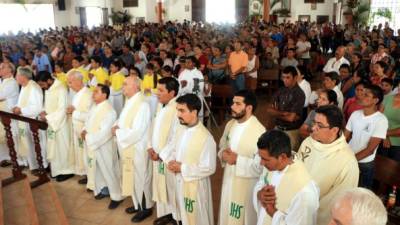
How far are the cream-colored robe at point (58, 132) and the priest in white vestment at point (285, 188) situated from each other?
3.29 m

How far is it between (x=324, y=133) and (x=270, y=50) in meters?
7.17

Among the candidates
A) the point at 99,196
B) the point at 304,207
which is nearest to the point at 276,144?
the point at 304,207

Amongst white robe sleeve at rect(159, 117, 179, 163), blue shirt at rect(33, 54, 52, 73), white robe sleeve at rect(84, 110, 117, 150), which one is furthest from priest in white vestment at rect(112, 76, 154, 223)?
blue shirt at rect(33, 54, 52, 73)

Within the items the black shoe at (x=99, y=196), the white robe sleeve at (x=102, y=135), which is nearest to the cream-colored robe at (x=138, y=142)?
the white robe sleeve at (x=102, y=135)

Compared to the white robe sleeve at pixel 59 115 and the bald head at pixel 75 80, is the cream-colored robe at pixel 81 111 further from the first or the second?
the white robe sleeve at pixel 59 115

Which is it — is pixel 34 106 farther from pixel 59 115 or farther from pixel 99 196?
pixel 99 196

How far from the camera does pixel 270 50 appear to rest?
372 inches

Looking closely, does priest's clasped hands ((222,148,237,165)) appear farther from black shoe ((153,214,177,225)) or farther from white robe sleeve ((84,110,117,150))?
white robe sleeve ((84,110,117,150))

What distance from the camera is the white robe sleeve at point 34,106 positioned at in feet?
16.4

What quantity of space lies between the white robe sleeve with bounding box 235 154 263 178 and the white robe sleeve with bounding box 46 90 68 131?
2754mm

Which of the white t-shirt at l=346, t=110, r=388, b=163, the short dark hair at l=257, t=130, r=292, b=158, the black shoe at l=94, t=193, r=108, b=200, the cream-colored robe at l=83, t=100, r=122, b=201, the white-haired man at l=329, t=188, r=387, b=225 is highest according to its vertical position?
the short dark hair at l=257, t=130, r=292, b=158

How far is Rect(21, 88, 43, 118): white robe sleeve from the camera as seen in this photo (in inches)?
196

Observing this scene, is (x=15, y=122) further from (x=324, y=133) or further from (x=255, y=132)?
(x=324, y=133)


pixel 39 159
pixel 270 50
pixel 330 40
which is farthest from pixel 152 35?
pixel 39 159
